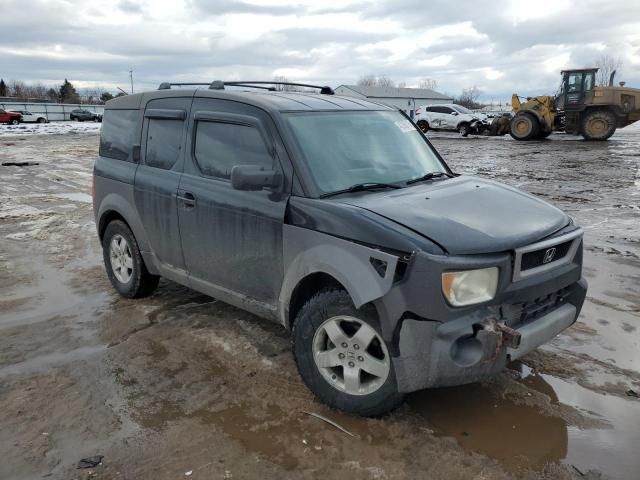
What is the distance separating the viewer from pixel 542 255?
319cm

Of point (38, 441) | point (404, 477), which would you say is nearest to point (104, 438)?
point (38, 441)

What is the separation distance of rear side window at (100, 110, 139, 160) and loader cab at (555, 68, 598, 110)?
921 inches

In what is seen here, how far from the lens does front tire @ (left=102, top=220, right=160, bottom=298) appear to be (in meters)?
5.01

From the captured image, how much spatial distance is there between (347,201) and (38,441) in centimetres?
224

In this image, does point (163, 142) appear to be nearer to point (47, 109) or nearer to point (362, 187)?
point (362, 187)

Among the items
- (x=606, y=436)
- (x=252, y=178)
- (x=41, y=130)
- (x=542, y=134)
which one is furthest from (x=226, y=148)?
(x=41, y=130)

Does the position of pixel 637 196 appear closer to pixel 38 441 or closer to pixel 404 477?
pixel 404 477

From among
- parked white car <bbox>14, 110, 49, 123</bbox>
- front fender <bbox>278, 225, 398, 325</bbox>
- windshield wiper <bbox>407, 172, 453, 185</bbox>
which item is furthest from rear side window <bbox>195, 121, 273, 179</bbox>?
parked white car <bbox>14, 110, 49, 123</bbox>

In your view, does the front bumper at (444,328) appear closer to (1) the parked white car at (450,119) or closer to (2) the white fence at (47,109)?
(1) the parked white car at (450,119)

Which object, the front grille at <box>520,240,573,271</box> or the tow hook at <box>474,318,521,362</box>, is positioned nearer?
the tow hook at <box>474,318,521,362</box>

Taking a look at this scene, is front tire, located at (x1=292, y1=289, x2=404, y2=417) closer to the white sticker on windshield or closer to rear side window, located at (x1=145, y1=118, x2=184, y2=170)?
the white sticker on windshield

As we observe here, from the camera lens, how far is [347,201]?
11.0ft

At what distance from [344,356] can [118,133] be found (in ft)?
10.8

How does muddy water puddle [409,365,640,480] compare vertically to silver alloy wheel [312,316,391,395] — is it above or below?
below
